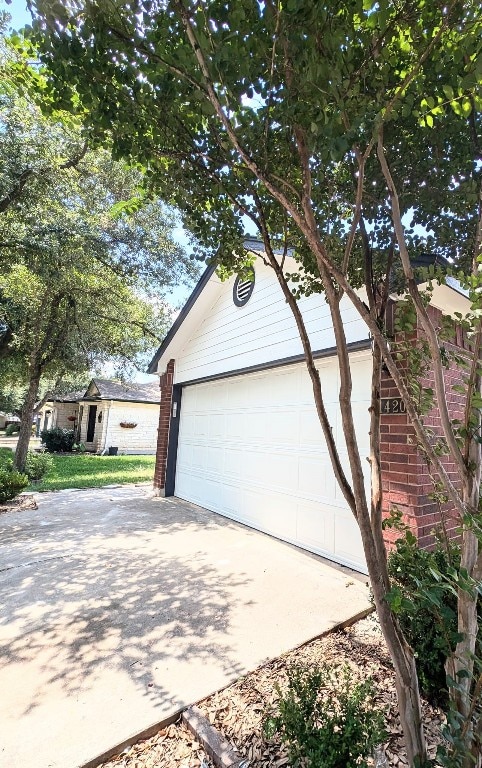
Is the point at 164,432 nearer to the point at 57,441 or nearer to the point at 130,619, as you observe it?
the point at 130,619

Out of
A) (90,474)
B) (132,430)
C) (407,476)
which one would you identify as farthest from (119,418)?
(407,476)

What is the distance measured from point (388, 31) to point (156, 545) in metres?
5.17

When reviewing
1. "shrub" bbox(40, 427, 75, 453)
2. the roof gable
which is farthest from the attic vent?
"shrub" bbox(40, 427, 75, 453)

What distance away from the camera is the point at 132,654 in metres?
2.61

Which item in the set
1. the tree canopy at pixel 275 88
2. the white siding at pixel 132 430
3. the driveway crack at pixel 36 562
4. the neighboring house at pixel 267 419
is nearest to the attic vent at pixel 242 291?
the neighboring house at pixel 267 419

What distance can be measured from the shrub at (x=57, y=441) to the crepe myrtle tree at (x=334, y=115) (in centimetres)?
1946

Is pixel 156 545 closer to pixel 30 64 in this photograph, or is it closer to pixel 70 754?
pixel 70 754

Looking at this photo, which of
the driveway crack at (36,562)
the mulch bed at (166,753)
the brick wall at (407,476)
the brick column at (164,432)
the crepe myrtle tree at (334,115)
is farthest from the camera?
the brick column at (164,432)

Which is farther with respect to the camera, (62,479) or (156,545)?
(62,479)

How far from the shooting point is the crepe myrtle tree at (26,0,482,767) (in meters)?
1.30

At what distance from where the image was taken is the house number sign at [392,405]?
367cm

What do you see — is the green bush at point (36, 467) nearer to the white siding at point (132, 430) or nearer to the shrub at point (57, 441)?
the white siding at point (132, 430)

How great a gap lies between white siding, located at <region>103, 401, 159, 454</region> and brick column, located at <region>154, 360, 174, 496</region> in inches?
397

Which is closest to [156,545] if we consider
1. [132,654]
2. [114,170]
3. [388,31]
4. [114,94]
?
[132,654]
